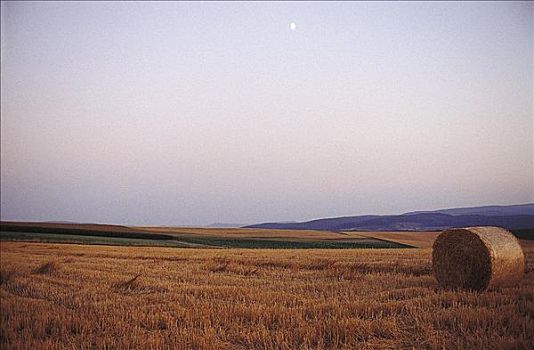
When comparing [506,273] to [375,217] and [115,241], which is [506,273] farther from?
[115,241]

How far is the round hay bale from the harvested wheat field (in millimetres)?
213

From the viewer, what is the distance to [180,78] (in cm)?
687

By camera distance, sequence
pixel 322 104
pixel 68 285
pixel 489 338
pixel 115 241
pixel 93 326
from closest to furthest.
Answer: pixel 489 338
pixel 93 326
pixel 68 285
pixel 322 104
pixel 115 241

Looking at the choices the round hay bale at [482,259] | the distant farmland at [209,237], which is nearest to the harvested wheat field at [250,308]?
the round hay bale at [482,259]

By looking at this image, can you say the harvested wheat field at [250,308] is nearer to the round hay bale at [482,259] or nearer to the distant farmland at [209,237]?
the round hay bale at [482,259]

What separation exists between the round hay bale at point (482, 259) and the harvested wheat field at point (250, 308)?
21 cm

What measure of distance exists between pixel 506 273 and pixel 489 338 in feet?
8.44

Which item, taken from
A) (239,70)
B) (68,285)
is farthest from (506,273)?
(68,285)

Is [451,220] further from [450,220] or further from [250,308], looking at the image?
[250,308]

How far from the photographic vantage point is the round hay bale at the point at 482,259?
18.9 feet

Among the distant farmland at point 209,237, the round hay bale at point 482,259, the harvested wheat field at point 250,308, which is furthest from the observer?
the distant farmland at point 209,237

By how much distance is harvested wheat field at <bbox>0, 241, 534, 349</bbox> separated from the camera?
3.66 meters

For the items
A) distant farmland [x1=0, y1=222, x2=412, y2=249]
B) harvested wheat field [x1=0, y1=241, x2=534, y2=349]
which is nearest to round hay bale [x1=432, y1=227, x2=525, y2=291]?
harvested wheat field [x1=0, y1=241, x2=534, y2=349]

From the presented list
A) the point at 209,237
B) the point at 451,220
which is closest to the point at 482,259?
the point at 451,220
